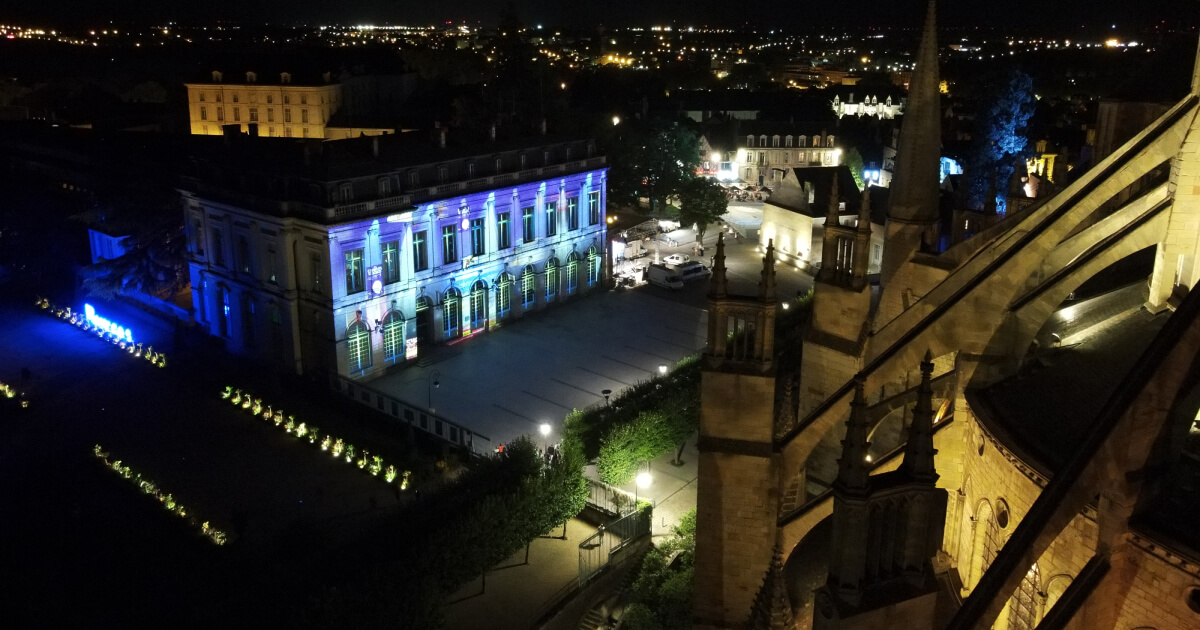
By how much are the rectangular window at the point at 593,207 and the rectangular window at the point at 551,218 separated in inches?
124

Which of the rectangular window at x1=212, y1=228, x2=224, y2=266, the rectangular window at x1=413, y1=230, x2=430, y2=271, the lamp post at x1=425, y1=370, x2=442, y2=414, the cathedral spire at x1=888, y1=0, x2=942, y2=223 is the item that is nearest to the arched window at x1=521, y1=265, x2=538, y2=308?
the rectangular window at x1=413, y1=230, x2=430, y2=271

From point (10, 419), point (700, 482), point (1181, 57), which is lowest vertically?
point (10, 419)

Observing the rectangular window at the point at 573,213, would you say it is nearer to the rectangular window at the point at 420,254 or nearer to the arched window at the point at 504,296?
the arched window at the point at 504,296

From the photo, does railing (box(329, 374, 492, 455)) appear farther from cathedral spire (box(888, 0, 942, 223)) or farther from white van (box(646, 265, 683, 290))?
white van (box(646, 265, 683, 290))

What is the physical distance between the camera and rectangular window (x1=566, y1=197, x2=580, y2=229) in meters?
54.1

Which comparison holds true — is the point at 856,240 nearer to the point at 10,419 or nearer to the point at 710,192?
the point at 10,419

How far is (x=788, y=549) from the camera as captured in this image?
17266mm

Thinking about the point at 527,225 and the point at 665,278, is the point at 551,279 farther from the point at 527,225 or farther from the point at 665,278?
the point at 665,278

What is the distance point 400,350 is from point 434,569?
22.7 metres

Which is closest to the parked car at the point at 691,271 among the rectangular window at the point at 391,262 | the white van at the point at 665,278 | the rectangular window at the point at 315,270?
the white van at the point at 665,278

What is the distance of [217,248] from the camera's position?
45656mm

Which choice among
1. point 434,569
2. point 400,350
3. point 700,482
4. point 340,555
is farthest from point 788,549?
point 400,350

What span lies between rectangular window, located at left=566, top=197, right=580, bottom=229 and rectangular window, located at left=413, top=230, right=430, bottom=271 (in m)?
11.2

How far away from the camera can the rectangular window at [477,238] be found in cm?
4769
